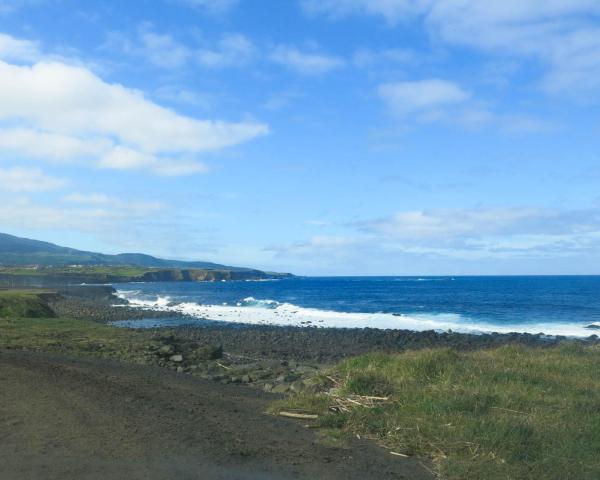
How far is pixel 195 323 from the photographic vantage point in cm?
4397

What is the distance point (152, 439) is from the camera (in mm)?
8047

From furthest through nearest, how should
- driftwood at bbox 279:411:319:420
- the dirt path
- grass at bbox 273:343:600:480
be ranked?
driftwood at bbox 279:411:319:420 < grass at bbox 273:343:600:480 < the dirt path

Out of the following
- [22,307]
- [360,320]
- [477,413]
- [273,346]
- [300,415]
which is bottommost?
[273,346]

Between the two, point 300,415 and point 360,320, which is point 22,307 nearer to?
point 300,415

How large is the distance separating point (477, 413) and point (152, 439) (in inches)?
192

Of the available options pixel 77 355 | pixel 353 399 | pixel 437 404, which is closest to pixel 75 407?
pixel 353 399

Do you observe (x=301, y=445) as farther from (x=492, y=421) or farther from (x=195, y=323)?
Result: (x=195, y=323)

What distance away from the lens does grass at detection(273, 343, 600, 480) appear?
7.12 m

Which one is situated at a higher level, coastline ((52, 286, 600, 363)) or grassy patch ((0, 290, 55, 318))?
grassy patch ((0, 290, 55, 318))

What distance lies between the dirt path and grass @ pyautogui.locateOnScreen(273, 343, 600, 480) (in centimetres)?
59

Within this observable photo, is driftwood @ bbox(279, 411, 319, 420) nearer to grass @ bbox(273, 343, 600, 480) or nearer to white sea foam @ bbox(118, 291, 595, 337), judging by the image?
grass @ bbox(273, 343, 600, 480)

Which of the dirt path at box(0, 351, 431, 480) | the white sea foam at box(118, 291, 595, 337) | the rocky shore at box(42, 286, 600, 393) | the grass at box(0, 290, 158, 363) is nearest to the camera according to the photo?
the dirt path at box(0, 351, 431, 480)

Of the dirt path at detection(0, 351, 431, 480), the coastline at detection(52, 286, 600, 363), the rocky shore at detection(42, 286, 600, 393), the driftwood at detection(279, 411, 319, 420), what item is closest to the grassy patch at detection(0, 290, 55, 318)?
the rocky shore at detection(42, 286, 600, 393)

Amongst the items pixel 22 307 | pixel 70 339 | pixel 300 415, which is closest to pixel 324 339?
pixel 70 339
